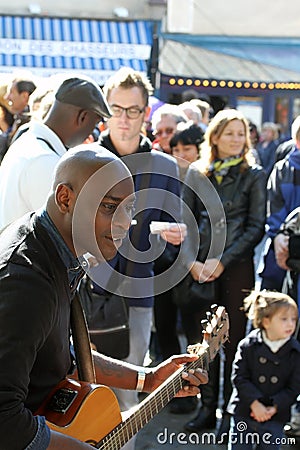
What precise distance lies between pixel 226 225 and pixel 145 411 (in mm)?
2343

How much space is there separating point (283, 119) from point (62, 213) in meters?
14.9

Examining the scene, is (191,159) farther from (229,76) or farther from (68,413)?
(229,76)

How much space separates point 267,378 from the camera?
404 centimetres

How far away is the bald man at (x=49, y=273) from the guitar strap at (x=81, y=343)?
0.43ft

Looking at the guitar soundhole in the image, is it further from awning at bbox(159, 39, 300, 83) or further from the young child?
awning at bbox(159, 39, 300, 83)

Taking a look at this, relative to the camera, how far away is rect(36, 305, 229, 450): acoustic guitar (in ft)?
7.63

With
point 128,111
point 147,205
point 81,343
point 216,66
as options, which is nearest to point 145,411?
point 81,343

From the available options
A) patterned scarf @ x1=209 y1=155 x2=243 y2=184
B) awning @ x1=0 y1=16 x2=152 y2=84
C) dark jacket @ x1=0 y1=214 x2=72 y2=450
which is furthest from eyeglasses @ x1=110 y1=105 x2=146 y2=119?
awning @ x1=0 y1=16 x2=152 y2=84

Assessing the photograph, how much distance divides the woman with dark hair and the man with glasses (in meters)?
0.55

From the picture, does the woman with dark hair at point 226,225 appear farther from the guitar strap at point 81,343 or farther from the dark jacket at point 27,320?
the dark jacket at point 27,320

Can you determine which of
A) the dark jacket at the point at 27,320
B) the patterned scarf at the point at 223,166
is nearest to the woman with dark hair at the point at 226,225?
the patterned scarf at the point at 223,166

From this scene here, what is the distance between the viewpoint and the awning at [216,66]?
1605 centimetres

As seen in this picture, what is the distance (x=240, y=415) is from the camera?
13.2ft

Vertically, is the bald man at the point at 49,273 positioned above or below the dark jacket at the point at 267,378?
above
